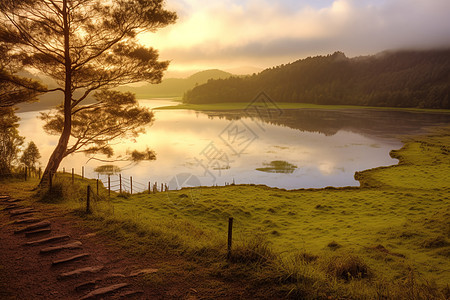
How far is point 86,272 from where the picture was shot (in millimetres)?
6652

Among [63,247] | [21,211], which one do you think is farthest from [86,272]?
[21,211]

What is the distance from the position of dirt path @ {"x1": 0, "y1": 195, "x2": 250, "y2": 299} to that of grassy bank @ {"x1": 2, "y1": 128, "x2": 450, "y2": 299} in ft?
1.70

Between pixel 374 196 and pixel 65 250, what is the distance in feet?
83.5

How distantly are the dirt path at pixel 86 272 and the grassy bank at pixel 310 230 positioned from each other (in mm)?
517

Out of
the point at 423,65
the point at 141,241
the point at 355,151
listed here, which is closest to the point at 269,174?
the point at 355,151

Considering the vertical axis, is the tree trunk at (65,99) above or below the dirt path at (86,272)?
above

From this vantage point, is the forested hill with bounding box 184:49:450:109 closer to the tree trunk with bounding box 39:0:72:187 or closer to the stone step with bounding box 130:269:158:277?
the tree trunk with bounding box 39:0:72:187

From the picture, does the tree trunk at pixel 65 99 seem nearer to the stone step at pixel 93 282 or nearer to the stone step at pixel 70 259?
the stone step at pixel 70 259

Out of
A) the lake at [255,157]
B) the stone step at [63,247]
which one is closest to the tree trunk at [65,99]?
the lake at [255,157]

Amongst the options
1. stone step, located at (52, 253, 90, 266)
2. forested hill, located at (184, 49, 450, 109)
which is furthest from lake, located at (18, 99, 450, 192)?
forested hill, located at (184, 49, 450, 109)

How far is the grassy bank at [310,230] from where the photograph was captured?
21.7 feet

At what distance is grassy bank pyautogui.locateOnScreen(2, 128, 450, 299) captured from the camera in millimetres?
6609

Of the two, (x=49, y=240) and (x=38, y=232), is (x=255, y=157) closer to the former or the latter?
(x=38, y=232)

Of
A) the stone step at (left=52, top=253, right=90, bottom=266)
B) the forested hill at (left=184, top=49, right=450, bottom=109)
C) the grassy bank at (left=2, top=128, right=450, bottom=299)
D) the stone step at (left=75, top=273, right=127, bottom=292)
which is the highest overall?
the forested hill at (left=184, top=49, right=450, bottom=109)
